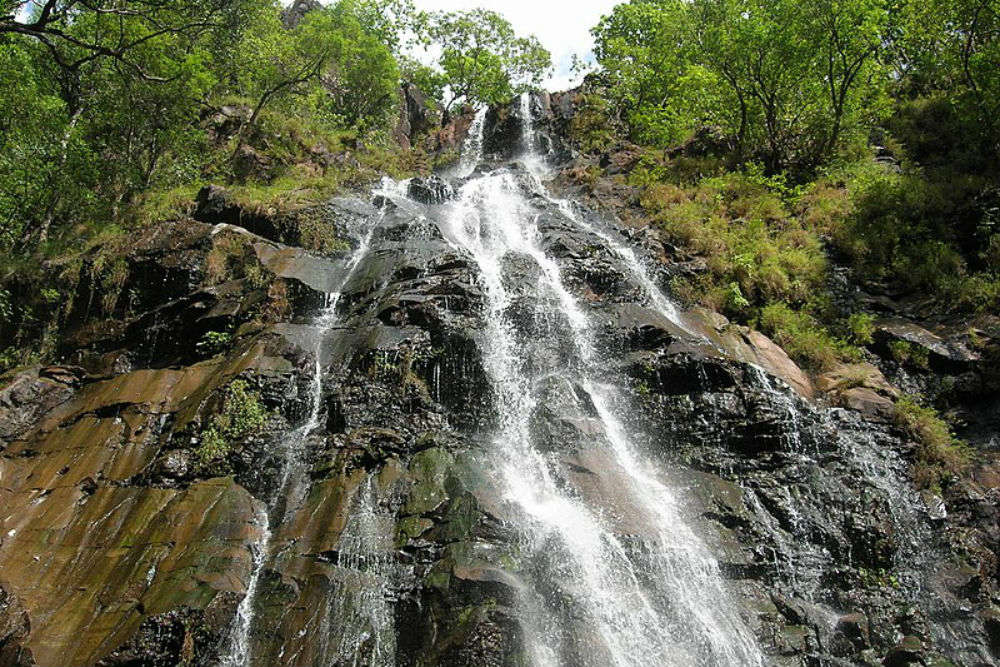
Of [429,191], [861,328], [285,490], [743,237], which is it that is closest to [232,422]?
[285,490]

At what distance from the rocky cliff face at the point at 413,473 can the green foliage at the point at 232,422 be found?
4 cm

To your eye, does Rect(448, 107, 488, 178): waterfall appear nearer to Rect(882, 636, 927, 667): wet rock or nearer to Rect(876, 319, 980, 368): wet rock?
Rect(876, 319, 980, 368): wet rock

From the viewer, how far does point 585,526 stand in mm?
8617

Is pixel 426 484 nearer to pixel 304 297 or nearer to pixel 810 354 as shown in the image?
pixel 304 297

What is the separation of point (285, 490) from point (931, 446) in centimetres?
1141

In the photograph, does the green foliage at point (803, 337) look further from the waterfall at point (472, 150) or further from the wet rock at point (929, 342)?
the waterfall at point (472, 150)

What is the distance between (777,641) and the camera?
25.1ft

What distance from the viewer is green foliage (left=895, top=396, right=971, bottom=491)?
9.78m

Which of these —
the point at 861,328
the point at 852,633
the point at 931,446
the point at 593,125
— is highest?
the point at 593,125

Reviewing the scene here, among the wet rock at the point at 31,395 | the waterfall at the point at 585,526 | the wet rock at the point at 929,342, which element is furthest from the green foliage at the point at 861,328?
the wet rock at the point at 31,395

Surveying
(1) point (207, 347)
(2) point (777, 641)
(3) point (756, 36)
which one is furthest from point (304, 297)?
(3) point (756, 36)

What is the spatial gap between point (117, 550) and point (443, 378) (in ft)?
19.1

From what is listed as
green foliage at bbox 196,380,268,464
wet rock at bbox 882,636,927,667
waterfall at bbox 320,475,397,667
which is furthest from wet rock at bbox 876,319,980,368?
green foliage at bbox 196,380,268,464

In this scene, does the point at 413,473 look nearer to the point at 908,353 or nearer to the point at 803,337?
the point at 803,337
